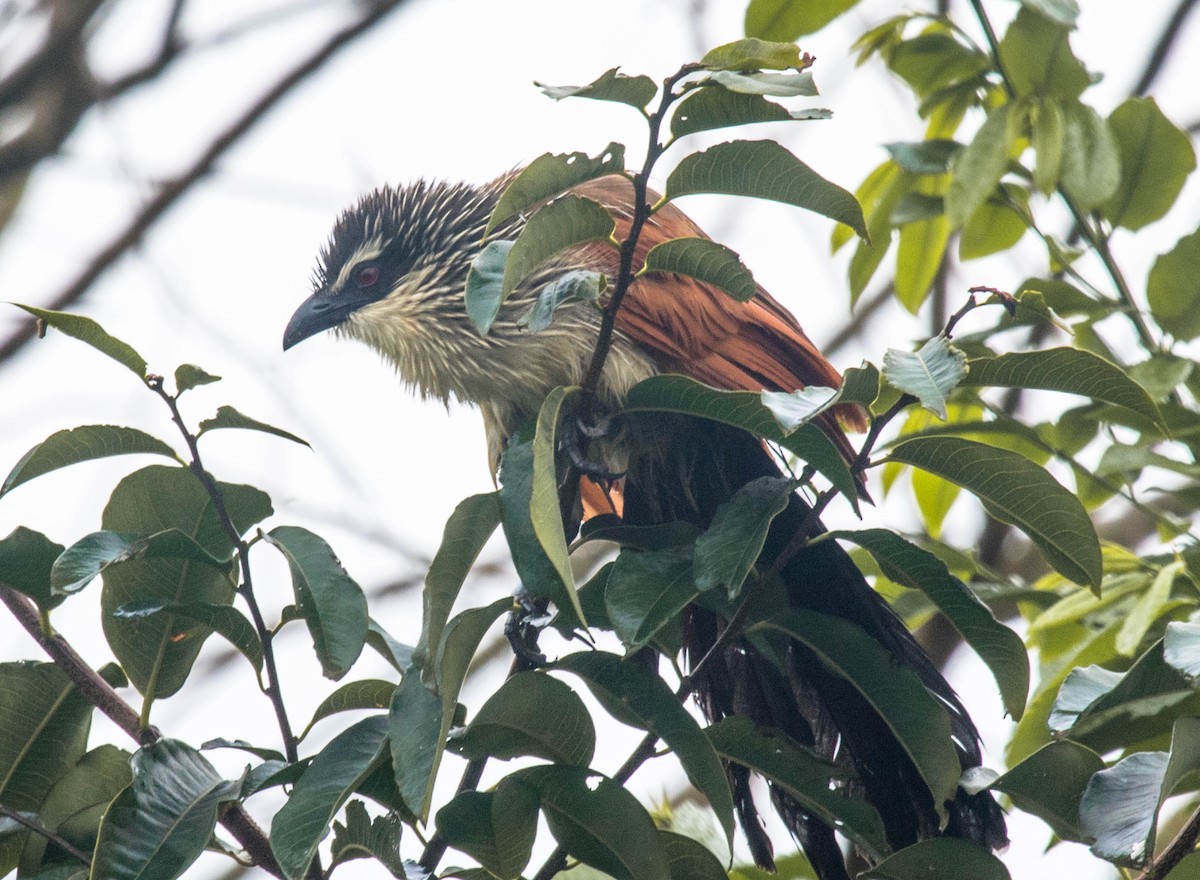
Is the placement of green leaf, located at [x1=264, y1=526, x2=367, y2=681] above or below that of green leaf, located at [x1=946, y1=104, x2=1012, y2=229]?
below

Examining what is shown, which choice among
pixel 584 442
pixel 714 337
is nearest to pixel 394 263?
pixel 714 337

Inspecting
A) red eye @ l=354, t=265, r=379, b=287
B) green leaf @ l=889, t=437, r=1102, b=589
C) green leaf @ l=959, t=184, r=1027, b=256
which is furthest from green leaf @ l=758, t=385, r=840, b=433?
red eye @ l=354, t=265, r=379, b=287

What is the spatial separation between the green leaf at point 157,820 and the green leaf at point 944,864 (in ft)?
2.55

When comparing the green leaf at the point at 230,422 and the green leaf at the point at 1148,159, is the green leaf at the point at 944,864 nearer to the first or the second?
the green leaf at the point at 230,422

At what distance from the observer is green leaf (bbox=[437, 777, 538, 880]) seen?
1.52 m

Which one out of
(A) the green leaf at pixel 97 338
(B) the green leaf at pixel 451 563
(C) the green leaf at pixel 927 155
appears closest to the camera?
(A) the green leaf at pixel 97 338

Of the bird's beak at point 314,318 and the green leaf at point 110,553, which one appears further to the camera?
the bird's beak at point 314,318

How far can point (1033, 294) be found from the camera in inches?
52.7

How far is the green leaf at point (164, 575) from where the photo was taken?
1.65 meters

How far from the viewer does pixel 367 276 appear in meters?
3.10

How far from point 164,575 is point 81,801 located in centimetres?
31

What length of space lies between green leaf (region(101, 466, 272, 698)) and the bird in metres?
0.51

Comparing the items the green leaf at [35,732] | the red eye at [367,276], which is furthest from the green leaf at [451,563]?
the red eye at [367,276]

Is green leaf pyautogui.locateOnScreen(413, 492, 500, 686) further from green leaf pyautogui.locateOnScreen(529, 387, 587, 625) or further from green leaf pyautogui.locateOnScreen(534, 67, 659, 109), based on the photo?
green leaf pyautogui.locateOnScreen(534, 67, 659, 109)
